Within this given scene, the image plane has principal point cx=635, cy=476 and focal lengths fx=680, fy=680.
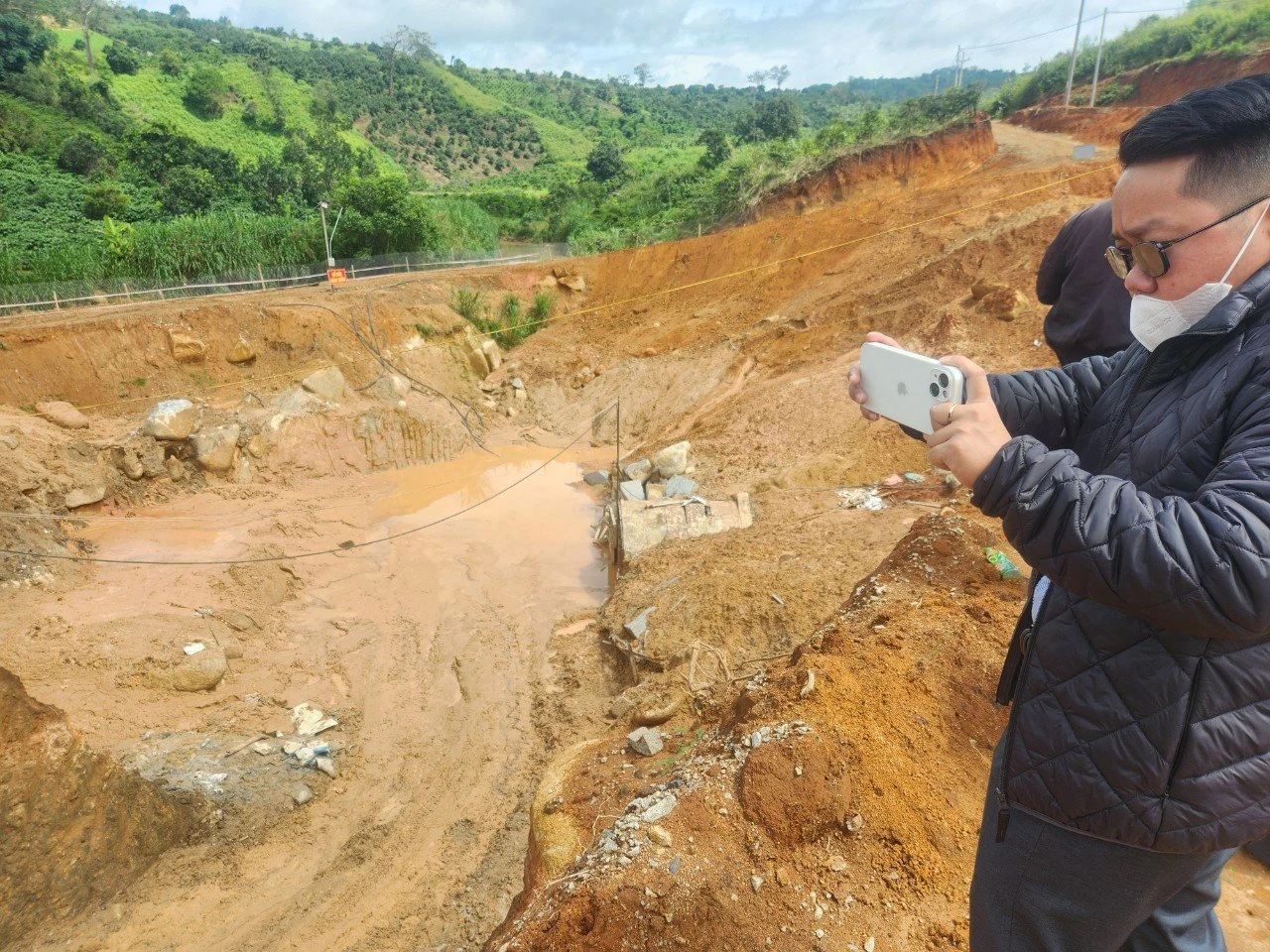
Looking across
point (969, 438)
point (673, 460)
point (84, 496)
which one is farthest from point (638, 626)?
point (84, 496)

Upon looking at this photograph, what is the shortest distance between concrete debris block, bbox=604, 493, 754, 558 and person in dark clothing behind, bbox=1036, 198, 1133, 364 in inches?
209

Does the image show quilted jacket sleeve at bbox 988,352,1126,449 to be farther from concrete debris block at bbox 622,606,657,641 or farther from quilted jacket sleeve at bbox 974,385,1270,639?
concrete debris block at bbox 622,606,657,641

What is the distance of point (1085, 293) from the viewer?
3.81 meters

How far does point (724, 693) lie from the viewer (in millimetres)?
5184

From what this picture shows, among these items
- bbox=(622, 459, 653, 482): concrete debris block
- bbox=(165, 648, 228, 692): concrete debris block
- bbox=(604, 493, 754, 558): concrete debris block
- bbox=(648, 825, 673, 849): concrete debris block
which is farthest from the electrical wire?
bbox=(648, 825, 673, 849): concrete debris block

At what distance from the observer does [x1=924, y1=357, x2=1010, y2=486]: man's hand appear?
1.34 m

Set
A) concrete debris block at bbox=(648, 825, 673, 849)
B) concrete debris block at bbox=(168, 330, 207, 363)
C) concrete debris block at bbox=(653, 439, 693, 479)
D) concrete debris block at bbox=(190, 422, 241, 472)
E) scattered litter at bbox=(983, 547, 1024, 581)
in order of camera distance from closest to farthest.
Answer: concrete debris block at bbox=(648, 825, 673, 849) < scattered litter at bbox=(983, 547, 1024, 581) < concrete debris block at bbox=(653, 439, 693, 479) < concrete debris block at bbox=(190, 422, 241, 472) < concrete debris block at bbox=(168, 330, 207, 363)

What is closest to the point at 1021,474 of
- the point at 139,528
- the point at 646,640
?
the point at 646,640

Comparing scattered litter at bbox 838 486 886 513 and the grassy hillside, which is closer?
scattered litter at bbox 838 486 886 513

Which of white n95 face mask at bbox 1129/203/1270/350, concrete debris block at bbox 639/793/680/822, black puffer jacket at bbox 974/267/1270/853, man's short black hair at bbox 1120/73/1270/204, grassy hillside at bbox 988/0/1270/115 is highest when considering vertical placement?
grassy hillside at bbox 988/0/1270/115

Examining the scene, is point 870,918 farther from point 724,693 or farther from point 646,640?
point 646,640

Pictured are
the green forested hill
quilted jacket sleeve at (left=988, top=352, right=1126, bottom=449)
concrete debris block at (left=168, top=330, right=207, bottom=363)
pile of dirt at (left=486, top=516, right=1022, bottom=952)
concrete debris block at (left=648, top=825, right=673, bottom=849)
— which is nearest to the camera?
quilted jacket sleeve at (left=988, top=352, right=1126, bottom=449)

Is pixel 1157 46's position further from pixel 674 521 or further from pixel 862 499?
pixel 674 521

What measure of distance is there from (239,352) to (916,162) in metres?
17.9
